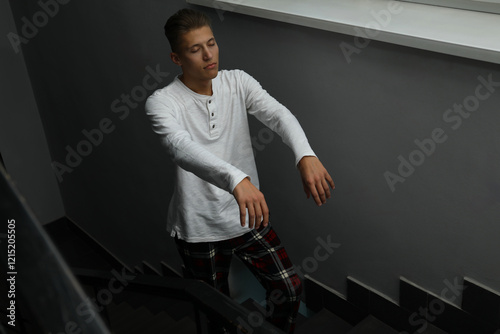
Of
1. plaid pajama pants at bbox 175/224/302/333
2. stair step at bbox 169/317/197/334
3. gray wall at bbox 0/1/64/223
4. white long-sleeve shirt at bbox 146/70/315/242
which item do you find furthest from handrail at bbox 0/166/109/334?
gray wall at bbox 0/1/64/223

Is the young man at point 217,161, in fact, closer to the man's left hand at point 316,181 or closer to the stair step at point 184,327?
the man's left hand at point 316,181

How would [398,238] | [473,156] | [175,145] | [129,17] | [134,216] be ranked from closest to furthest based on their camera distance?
1. [175,145]
2. [473,156]
3. [398,238]
4. [129,17]
5. [134,216]

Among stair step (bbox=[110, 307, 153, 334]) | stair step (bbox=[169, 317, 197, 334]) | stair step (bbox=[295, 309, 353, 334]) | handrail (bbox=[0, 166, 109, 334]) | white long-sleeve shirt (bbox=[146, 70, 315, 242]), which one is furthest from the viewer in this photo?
stair step (bbox=[110, 307, 153, 334])

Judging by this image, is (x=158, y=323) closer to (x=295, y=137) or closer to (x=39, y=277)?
(x=295, y=137)

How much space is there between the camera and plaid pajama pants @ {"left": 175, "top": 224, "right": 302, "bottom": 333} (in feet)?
7.00

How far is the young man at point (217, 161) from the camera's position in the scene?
1734mm

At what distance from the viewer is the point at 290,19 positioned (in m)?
2.15

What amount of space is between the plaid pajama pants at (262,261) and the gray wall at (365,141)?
454mm

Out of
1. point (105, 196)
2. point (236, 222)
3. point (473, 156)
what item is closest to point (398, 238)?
point (473, 156)

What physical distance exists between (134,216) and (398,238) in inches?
100

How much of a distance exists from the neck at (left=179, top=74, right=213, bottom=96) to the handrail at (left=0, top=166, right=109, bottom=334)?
4.10 ft

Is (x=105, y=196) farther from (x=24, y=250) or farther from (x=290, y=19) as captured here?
(x=24, y=250)

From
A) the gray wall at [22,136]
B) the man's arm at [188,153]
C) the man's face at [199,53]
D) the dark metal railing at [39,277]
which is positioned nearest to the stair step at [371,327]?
the man's arm at [188,153]

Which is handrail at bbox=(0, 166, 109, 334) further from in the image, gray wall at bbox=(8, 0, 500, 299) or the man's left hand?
gray wall at bbox=(8, 0, 500, 299)
